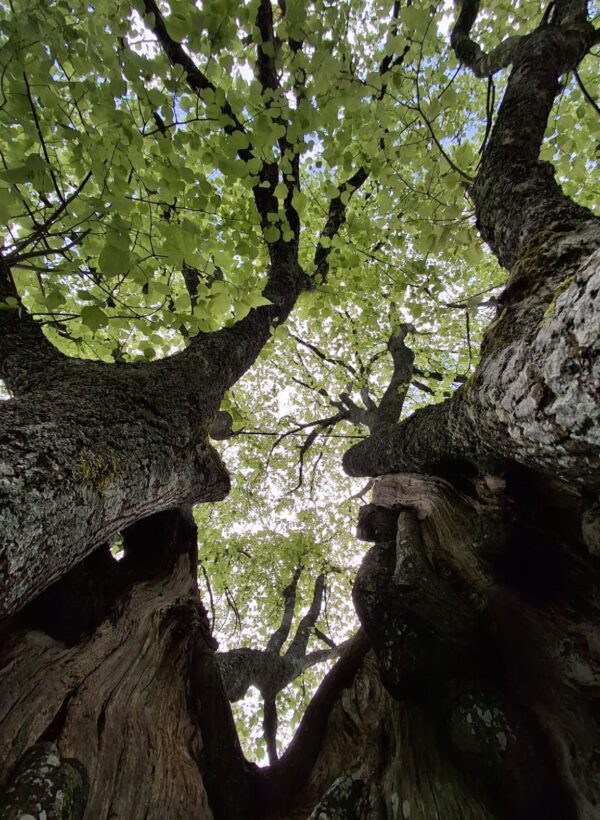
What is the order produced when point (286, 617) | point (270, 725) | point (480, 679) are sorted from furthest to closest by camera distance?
1. point (286, 617)
2. point (270, 725)
3. point (480, 679)

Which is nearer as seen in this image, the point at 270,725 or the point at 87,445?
the point at 87,445

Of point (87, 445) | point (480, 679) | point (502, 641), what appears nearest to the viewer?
point (87, 445)

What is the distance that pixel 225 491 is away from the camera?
4.00 m

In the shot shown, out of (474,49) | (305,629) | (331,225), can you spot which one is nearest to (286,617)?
(305,629)

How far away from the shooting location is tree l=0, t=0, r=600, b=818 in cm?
179

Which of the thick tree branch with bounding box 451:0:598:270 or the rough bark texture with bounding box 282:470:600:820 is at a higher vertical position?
the thick tree branch with bounding box 451:0:598:270

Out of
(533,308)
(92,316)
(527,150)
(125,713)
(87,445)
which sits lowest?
(125,713)

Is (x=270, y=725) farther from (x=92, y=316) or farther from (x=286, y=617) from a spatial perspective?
(x=92, y=316)

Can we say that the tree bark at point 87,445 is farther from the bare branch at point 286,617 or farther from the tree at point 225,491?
the bare branch at point 286,617

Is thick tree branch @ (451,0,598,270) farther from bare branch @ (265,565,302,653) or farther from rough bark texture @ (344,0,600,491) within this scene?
bare branch @ (265,565,302,653)

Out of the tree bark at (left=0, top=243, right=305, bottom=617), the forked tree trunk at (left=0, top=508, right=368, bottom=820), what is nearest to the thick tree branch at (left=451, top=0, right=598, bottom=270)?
the tree bark at (left=0, top=243, right=305, bottom=617)

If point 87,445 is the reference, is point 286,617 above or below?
above

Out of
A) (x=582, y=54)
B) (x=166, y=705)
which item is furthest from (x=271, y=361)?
(x=166, y=705)

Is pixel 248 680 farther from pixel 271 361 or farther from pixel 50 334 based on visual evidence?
pixel 271 361
